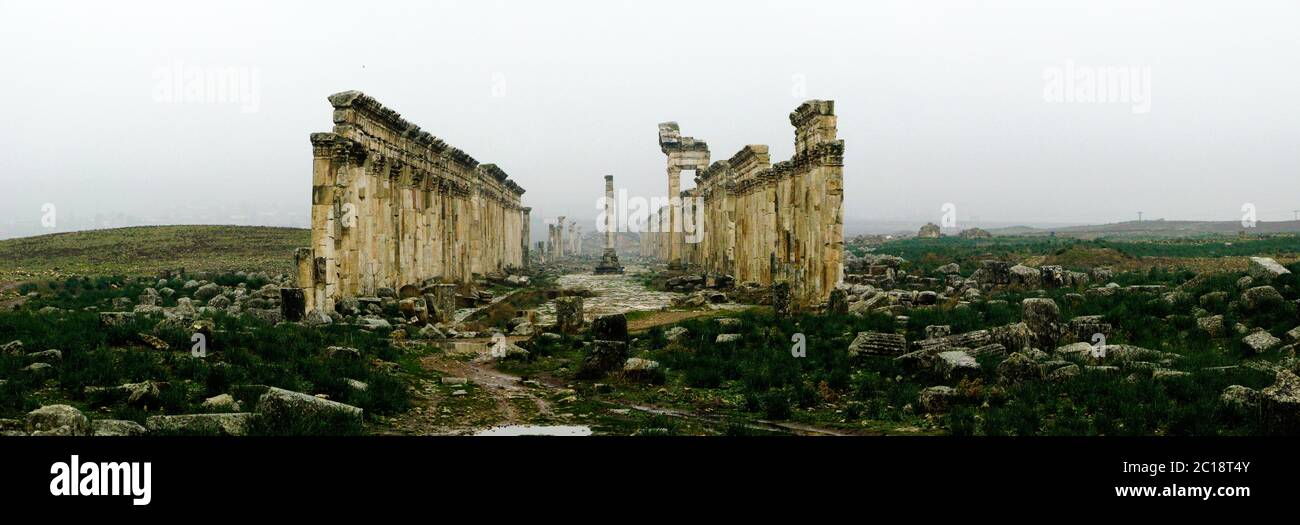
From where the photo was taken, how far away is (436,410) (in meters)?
11.5

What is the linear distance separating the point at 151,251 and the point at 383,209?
2848cm

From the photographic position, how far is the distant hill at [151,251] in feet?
137

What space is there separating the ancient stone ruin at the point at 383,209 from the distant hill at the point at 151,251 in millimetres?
9713

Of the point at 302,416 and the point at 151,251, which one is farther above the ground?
the point at 151,251

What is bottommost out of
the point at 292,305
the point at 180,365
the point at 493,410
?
the point at 493,410

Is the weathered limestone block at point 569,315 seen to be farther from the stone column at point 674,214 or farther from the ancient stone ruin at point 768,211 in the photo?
the stone column at point 674,214

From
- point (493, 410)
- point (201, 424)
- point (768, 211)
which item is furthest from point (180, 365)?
point (768, 211)

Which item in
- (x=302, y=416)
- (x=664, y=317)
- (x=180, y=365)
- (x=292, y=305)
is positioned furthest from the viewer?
(x=664, y=317)

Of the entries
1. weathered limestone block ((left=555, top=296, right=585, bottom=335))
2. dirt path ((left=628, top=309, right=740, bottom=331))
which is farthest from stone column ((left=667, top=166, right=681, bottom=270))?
weathered limestone block ((left=555, top=296, right=585, bottom=335))

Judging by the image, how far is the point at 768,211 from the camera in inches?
1336
